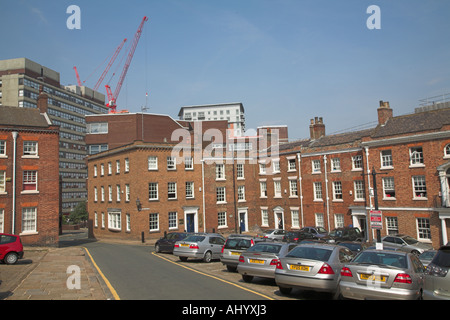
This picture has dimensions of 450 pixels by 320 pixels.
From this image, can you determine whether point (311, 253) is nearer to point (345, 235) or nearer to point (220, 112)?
point (345, 235)

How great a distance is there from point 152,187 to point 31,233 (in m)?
12.8

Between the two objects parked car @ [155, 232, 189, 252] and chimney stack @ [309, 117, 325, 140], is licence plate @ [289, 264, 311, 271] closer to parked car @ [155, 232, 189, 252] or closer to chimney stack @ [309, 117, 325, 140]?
parked car @ [155, 232, 189, 252]

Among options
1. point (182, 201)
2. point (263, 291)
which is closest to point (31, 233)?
point (182, 201)

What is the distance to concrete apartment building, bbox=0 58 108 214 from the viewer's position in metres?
97.6

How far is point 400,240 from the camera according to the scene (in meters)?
25.1

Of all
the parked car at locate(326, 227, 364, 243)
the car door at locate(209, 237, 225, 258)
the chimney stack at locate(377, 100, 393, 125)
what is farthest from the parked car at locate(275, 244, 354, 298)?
the chimney stack at locate(377, 100, 393, 125)

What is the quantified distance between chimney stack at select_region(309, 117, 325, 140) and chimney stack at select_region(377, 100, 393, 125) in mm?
8461

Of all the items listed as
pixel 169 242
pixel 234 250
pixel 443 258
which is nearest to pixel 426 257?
pixel 234 250

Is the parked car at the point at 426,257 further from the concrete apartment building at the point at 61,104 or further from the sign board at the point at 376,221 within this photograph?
the concrete apartment building at the point at 61,104

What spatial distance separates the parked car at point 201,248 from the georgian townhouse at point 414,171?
1563 centimetres

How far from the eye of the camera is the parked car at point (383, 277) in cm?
905

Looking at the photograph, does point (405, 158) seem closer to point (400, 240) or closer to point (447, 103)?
point (400, 240)

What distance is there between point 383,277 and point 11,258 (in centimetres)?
1945

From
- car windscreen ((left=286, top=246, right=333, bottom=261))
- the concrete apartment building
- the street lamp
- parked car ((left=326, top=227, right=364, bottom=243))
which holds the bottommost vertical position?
parked car ((left=326, top=227, right=364, bottom=243))
